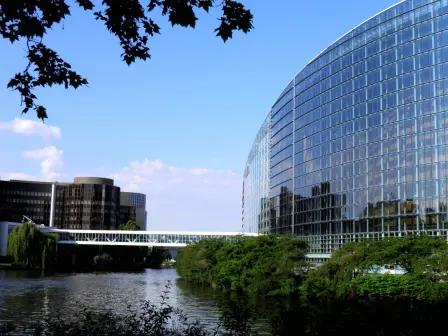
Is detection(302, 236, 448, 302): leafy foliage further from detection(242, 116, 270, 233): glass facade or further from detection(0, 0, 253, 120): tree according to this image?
detection(242, 116, 270, 233): glass facade

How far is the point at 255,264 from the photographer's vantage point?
226 feet

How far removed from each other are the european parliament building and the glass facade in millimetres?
17021

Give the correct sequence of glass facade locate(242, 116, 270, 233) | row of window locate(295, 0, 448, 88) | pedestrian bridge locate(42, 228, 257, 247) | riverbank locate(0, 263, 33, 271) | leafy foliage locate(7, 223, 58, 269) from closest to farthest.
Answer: row of window locate(295, 0, 448, 88) < riverbank locate(0, 263, 33, 271) < leafy foliage locate(7, 223, 58, 269) < glass facade locate(242, 116, 270, 233) < pedestrian bridge locate(42, 228, 257, 247)

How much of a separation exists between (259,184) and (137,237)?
145ft

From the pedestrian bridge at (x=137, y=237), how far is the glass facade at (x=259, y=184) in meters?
10.6

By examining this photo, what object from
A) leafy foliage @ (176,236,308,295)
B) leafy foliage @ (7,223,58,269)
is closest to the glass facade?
leafy foliage @ (176,236,308,295)

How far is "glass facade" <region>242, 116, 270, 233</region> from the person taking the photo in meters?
131

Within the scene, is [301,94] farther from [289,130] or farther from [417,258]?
[417,258]

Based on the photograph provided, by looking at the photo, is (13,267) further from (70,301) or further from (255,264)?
(70,301)

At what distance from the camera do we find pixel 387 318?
15.5m

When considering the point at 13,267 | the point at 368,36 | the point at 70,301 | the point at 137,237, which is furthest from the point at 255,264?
the point at 137,237

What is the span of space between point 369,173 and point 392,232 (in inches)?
411

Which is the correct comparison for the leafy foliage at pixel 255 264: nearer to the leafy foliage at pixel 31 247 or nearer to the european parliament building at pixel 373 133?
the european parliament building at pixel 373 133

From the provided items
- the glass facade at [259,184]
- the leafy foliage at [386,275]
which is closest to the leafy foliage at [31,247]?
the glass facade at [259,184]
